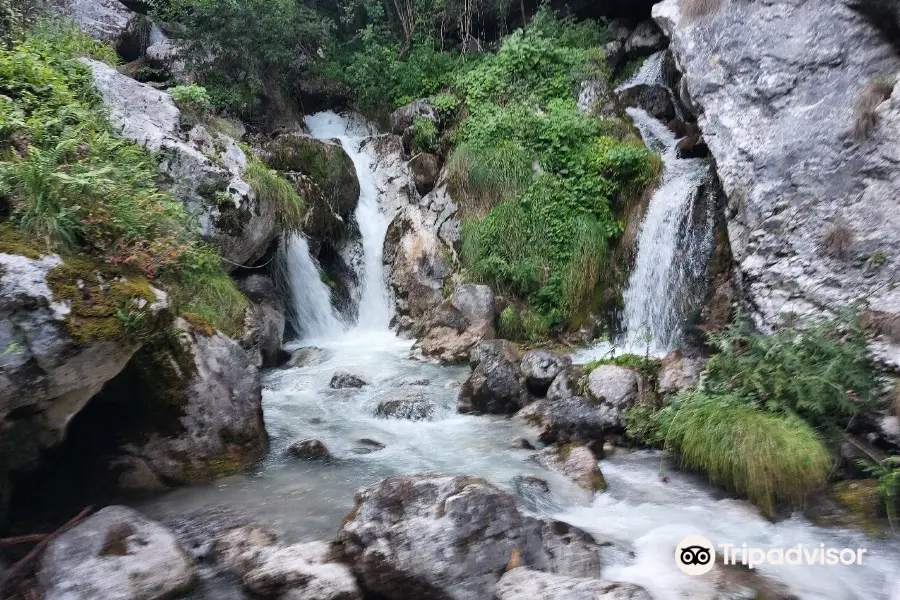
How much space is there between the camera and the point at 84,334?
404cm

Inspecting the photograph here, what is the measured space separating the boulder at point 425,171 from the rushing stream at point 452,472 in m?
4.92

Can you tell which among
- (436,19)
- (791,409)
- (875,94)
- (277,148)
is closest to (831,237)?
(875,94)

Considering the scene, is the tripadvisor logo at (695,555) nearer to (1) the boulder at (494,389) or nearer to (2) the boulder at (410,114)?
(1) the boulder at (494,389)

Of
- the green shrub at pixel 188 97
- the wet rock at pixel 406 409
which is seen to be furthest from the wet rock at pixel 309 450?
the green shrub at pixel 188 97

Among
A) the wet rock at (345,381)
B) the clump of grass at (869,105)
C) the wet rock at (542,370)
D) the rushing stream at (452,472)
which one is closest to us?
the rushing stream at (452,472)

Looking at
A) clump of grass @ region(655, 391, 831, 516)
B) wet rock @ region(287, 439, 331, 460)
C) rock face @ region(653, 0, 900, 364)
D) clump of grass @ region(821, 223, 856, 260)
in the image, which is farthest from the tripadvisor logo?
clump of grass @ region(821, 223, 856, 260)

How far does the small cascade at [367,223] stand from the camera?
Result: 11.3 metres

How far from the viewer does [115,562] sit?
3.74 metres

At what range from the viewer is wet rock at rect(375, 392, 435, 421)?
7.14 m

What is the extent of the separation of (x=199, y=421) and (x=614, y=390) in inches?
174

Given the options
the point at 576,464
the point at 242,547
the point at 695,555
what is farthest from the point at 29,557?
the point at 695,555

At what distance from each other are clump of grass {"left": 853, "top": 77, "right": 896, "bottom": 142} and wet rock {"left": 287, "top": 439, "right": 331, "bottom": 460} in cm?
675

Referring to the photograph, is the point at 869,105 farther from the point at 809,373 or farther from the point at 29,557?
the point at 29,557

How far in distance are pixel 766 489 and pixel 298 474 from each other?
4124 millimetres
